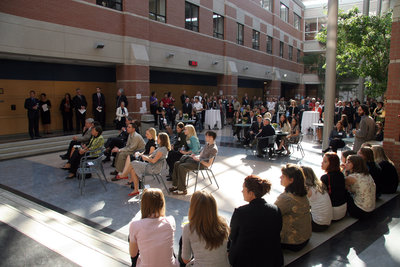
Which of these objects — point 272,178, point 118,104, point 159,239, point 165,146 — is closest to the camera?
point 159,239

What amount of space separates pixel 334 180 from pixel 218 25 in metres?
19.0

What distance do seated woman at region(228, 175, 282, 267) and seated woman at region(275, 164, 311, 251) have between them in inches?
22.6

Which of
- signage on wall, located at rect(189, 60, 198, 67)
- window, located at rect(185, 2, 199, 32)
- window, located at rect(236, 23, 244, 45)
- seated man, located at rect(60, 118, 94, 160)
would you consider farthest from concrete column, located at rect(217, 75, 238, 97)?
seated man, located at rect(60, 118, 94, 160)

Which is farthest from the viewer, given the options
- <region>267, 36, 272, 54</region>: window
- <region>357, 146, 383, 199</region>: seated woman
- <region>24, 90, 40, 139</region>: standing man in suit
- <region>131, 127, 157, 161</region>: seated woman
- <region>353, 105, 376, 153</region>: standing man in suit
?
<region>267, 36, 272, 54</region>: window

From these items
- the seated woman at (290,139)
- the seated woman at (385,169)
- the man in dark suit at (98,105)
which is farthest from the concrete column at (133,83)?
the seated woman at (385,169)

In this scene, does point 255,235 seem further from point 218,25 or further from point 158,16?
point 218,25

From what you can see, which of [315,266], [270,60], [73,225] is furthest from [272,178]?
[270,60]

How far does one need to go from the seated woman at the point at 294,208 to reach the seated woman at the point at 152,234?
1414 mm

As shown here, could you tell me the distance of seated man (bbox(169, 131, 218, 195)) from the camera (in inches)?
254

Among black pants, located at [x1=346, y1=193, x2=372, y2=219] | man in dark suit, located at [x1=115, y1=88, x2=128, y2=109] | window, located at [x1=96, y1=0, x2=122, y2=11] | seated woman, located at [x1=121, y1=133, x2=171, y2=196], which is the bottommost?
black pants, located at [x1=346, y1=193, x2=372, y2=219]

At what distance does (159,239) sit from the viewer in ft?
9.75

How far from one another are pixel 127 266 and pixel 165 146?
123 inches

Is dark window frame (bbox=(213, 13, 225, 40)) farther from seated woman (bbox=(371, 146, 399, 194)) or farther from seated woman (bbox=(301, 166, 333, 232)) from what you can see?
seated woman (bbox=(301, 166, 333, 232))

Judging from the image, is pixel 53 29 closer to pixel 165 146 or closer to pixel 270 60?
pixel 165 146
